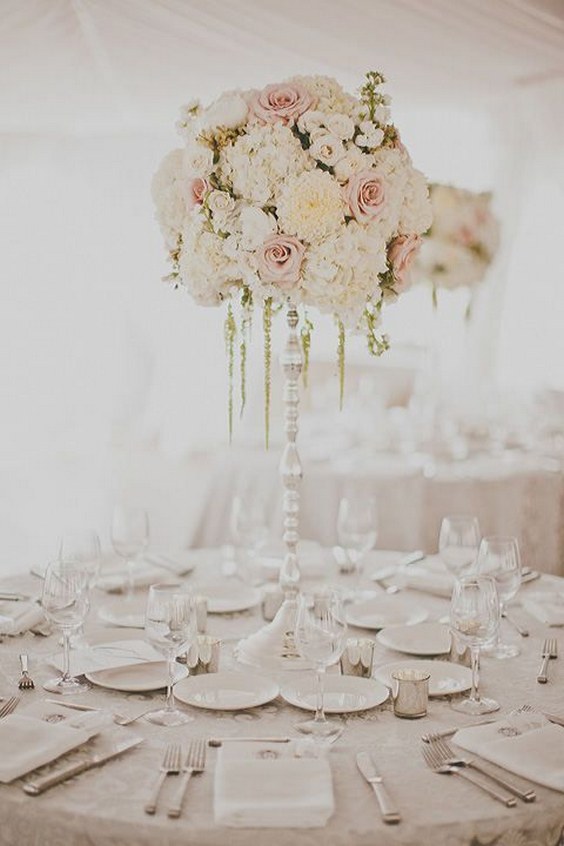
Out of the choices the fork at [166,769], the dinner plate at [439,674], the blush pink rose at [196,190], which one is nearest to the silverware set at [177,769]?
the fork at [166,769]

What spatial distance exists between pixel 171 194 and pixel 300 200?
0.33 meters

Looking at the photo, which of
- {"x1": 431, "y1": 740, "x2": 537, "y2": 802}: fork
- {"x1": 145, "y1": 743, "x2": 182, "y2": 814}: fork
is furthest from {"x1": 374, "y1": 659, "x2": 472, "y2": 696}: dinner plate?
{"x1": 145, "y1": 743, "x2": 182, "y2": 814}: fork

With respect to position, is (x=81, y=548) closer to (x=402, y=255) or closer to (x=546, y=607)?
(x=402, y=255)

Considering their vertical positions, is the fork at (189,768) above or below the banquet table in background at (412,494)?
below

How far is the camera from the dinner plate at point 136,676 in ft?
6.44

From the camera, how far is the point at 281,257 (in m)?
2.03

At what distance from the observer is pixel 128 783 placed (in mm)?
1585

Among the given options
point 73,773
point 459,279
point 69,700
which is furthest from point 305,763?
point 459,279

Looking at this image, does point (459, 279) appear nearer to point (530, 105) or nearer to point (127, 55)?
point (530, 105)

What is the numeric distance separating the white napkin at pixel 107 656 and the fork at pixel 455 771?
0.59 meters

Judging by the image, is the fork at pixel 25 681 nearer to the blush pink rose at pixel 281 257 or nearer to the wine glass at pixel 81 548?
the wine glass at pixel 81 548

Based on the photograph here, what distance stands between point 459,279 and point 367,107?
7.98 ft

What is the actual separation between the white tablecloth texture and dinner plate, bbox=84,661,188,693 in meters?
0.05

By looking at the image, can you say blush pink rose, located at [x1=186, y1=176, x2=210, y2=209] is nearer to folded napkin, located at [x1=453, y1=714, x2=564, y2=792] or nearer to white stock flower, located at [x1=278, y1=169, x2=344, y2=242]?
white stock flower, located at [x1=278, y1=169, x2=344, y2=242]
